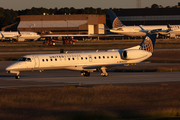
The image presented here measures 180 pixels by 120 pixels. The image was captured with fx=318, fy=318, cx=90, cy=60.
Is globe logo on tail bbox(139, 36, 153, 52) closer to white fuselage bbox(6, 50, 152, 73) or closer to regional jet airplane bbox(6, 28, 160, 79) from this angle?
regional jet airplane bbox(6, 28, 160, 79)

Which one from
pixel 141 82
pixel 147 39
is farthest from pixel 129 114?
pixel 147 39

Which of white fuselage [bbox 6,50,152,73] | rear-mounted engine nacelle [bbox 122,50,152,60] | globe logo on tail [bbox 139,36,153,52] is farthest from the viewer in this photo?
globe logo on tail [bbox 139,36,153,52]

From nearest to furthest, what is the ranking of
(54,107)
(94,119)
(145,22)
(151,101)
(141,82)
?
(94,119), (54,107), (151,101), (141,82), (145,22)

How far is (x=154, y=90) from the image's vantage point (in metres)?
28.0

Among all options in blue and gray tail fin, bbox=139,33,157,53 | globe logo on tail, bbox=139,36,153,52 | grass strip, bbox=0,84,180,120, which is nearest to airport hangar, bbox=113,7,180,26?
blue and gray tail fin, bbox=139,33,157,53

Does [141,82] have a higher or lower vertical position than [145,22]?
lower

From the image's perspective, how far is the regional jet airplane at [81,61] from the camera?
3625 centimetres

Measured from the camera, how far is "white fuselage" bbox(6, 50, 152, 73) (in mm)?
36219

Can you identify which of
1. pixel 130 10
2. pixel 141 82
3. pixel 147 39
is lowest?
pixel 141 82

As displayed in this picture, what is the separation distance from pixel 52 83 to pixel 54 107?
1250 cm

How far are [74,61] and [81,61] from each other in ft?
2.95

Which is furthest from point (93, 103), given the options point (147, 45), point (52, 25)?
point (52, 25)

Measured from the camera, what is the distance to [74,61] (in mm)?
37625

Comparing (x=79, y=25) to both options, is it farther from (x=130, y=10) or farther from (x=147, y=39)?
(x=147, y=39)
